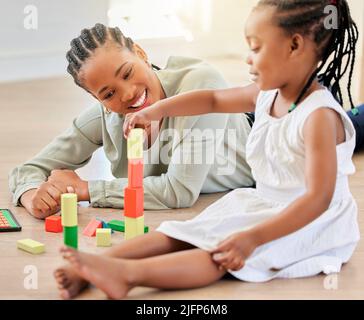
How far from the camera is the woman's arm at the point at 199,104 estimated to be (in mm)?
1370

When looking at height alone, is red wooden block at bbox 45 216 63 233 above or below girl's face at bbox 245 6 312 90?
below

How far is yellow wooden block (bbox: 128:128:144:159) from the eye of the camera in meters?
1.34

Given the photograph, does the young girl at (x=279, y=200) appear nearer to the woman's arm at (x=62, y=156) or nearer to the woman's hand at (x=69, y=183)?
the woman's hand at (x=69, y=183)

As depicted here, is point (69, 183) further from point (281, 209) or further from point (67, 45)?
point (67, 45)

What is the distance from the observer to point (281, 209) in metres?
1.25

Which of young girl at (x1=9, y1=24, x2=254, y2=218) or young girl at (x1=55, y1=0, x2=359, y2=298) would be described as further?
young girl at (x1=9, y1=24, x2=254, y2=218)

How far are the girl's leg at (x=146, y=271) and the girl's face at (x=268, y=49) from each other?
0.94 feet

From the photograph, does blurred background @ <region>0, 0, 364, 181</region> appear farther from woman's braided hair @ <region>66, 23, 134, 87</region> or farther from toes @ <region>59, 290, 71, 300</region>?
toes @ <region>59, 290, 71, 300</region>

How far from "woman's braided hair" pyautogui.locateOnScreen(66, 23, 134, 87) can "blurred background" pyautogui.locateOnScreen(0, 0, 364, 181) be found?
407mm

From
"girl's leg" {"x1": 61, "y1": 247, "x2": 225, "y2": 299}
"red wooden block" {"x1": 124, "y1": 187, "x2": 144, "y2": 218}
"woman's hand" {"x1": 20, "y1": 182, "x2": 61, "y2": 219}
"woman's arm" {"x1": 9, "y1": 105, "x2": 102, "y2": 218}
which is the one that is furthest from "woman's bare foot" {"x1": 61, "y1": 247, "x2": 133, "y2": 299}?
"woman's arm" {"x1": 9, "y1": 105, "x2": 102, "y2": 218}

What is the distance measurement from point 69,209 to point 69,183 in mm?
390

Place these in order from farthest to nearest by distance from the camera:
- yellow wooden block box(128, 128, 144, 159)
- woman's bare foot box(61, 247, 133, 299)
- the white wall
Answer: the white wall → yellow wooden block box(128, 128, 144, 159) → woman's bare foot box(61, 247, 133, 299)
